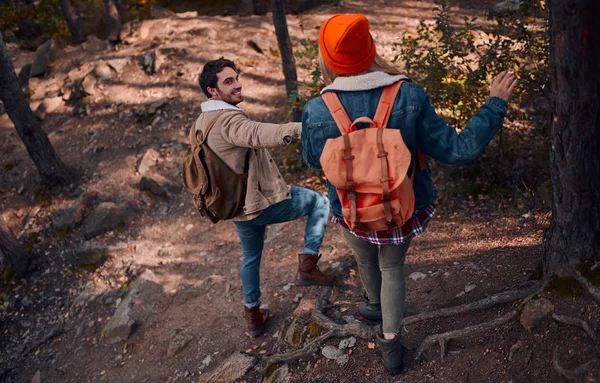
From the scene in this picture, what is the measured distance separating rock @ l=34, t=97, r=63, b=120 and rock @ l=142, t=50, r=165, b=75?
215 centimetres

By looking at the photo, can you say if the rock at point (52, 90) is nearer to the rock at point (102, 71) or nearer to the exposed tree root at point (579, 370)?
the rock at point (102, 71)

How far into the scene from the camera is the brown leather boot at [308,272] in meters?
3.91

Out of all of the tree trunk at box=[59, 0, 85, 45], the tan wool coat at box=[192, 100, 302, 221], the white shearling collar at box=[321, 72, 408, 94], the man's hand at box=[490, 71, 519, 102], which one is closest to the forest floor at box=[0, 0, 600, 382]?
the tan wool coat at box=[192, 100, 302, 221]

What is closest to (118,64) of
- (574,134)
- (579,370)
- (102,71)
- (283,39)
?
(102,71)

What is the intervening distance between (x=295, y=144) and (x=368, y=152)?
17.4ft

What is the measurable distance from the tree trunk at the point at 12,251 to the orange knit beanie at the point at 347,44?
6260mm

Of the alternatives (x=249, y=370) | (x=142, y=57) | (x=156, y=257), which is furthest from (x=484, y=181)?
(x=142, y=57)

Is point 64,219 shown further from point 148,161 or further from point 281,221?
point 281,221

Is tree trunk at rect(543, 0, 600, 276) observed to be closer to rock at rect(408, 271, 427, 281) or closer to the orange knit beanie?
the orange knit beanie

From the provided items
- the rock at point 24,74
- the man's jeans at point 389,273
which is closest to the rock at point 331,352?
the man's jeans at point 389,273

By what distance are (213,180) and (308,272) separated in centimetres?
118

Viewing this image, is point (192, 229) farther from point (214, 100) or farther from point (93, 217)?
point (214, 100)

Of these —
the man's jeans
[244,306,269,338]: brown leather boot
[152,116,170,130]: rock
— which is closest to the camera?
the man's jeans

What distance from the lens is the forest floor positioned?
10.3ft
